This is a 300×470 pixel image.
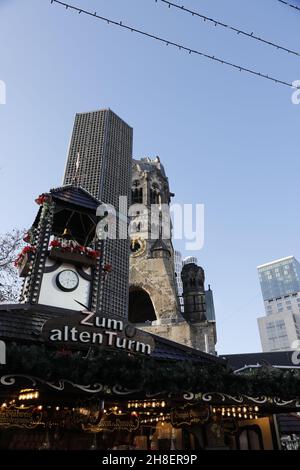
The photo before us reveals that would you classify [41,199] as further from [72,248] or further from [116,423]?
[116,423]

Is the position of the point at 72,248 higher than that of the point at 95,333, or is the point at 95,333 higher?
the point at 72,248

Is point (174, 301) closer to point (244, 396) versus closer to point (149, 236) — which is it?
point (149, 236)

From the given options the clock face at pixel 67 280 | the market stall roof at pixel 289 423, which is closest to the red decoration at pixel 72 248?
the clock face at pixel 67 280

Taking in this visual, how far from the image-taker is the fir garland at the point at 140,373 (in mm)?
5680

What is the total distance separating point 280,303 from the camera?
433 feet

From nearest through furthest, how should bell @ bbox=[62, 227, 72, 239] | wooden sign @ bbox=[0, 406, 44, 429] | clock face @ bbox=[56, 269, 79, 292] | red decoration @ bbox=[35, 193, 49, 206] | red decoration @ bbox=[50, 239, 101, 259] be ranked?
1. wooden sign @ bbox=[0, 406, 44, 429]
2. clock face @ bbox=[56, 269, 79, 292]
3. red decoration @ bbox=[50, 239, 101, 259]
4. red decoration @ bbox=[35, 193, 49, 206]
5. bell @ bbox=[62, 227, 72, 239]

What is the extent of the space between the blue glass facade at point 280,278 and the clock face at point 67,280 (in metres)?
137

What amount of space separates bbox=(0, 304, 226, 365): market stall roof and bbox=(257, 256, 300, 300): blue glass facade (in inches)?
5361

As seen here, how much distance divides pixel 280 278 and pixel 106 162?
11911 cm

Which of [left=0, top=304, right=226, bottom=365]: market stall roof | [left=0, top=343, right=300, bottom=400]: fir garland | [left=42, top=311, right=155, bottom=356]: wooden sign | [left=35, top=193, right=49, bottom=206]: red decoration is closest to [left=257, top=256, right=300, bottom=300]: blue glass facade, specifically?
[left=0, top=304, right=226, bottom=365]: market stall roof

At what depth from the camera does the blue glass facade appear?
452 feet

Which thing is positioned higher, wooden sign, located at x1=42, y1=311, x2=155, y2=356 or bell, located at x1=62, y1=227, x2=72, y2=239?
bell, located at x1=62, y1=227, x2=72, y2=239

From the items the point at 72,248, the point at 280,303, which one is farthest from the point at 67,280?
the point at 280,303

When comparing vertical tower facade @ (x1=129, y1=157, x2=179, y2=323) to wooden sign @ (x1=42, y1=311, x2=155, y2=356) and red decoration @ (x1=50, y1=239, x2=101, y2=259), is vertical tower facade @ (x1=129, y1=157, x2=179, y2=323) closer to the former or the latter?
red decoration @ (x1=50, y1=239, x2=101, y2=259)
